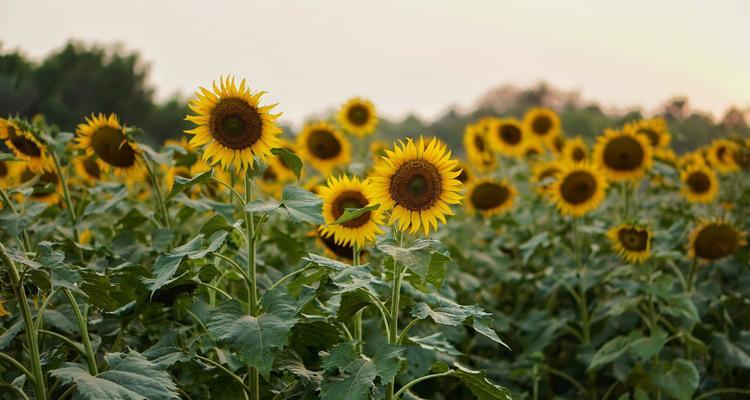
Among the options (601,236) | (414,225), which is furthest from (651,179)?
(414,225)

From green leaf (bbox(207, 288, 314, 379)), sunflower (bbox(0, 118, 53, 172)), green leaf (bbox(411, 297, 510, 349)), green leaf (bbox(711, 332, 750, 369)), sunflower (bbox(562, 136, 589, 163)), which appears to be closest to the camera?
green leaf (bbox(207, 288, 314, 379))

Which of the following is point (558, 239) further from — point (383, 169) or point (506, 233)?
point (383, 169)

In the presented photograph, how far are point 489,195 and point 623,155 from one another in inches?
43.0

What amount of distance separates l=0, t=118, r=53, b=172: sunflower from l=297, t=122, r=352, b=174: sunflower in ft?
6.52

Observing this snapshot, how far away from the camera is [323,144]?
542cm

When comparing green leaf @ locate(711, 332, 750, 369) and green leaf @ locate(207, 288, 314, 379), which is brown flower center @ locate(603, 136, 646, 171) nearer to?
green leaf @ locate(711, 332, 750, 369)

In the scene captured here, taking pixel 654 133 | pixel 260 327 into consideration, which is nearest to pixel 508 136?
pixel 654 133

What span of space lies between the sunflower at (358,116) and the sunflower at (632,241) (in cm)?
258

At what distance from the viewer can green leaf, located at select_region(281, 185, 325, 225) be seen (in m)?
2.30

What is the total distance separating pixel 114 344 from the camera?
288cm

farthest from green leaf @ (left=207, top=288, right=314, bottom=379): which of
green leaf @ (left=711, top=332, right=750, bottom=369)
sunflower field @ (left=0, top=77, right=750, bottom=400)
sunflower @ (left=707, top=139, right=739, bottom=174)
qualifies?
sunflower @ (left=707, top=139, right=739, bottom=174)

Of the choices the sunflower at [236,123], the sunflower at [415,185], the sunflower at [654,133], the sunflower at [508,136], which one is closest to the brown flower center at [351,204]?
the sunflower at [415,185]

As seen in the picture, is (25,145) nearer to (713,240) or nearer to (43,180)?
(43,180)

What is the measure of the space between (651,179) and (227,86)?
4621 mm
